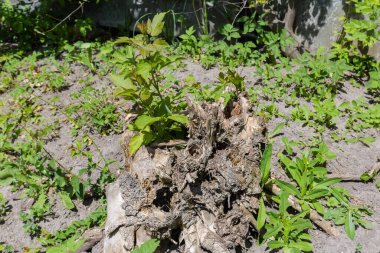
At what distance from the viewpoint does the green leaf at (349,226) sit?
9.27 feet

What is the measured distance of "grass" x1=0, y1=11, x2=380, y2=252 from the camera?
9.87 ft

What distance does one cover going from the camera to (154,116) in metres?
3.14

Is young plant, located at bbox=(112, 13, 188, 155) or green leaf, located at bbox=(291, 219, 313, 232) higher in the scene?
young plant, located at bbox=(112, 13, 188, 155)

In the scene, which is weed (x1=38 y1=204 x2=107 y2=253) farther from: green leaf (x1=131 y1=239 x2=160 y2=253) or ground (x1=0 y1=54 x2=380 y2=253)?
green leaf (x1=131 y1=239 x2=160 y2=253)

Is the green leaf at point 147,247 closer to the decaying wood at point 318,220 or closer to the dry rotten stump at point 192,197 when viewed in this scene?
the dry rotten stump at point 192,197

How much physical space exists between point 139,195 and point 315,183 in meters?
1.37

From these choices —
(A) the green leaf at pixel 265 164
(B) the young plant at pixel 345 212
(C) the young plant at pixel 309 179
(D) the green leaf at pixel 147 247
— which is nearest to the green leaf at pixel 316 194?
(C) the young plant at pixel 309 179

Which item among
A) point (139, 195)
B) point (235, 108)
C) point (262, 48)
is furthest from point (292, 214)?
point (262, 48)

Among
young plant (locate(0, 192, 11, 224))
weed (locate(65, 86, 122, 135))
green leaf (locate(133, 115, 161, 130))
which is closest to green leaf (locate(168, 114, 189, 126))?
green leaf (locate(133, 115, 161, 130))

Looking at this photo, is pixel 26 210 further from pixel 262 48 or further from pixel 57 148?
pixel 262 48

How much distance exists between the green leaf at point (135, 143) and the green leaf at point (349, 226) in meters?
1.59

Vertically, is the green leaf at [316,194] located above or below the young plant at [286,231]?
above

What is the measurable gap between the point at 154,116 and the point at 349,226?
1651 mm

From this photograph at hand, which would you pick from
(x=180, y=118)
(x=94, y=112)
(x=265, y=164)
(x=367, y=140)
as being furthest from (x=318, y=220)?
(x=94, y=112)
